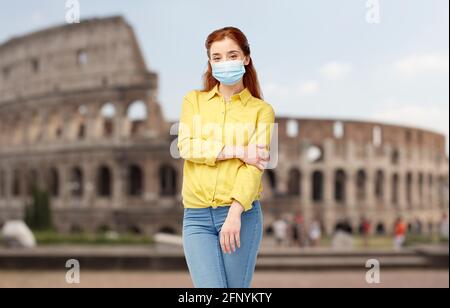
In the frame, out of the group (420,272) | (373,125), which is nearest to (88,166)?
(373,125)

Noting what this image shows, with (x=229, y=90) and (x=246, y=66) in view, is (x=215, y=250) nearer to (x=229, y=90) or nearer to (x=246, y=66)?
(x=229, y=90)

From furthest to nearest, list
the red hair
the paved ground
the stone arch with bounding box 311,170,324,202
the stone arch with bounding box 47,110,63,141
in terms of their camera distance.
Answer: the stone arch with bounding box 311,170,324,202, the stone arch with bounding box 47,110,63,141, the paved ground, the red hair

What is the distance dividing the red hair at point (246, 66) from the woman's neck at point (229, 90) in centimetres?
4

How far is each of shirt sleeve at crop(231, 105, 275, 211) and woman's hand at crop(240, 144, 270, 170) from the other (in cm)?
2

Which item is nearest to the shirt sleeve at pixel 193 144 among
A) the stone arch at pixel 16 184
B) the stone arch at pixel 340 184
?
the stone arch at pixel 340 184

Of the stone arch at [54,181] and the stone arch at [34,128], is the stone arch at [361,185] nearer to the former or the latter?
the stone arch at [54,181]

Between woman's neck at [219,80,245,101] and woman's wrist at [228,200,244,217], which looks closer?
woman's wrist at [228,200,244,217]

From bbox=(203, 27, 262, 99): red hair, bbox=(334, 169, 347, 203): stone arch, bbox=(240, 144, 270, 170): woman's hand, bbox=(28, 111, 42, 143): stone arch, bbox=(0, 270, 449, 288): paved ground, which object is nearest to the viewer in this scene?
bbox=(240, 144, 270, 170): woman's hand

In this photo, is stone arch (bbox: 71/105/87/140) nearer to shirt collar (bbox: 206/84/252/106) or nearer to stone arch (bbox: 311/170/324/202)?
stone arch (bbox: 311/170/324/202)

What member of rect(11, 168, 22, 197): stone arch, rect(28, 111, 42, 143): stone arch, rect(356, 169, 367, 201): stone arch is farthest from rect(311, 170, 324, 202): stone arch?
rect(11, 168, 22, 197): stone arch

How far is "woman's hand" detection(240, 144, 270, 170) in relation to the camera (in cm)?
250

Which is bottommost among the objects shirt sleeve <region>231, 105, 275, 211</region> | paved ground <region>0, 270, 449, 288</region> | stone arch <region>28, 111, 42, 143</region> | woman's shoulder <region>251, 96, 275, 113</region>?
paved ground <region>0, 270, 449, 288</region>
